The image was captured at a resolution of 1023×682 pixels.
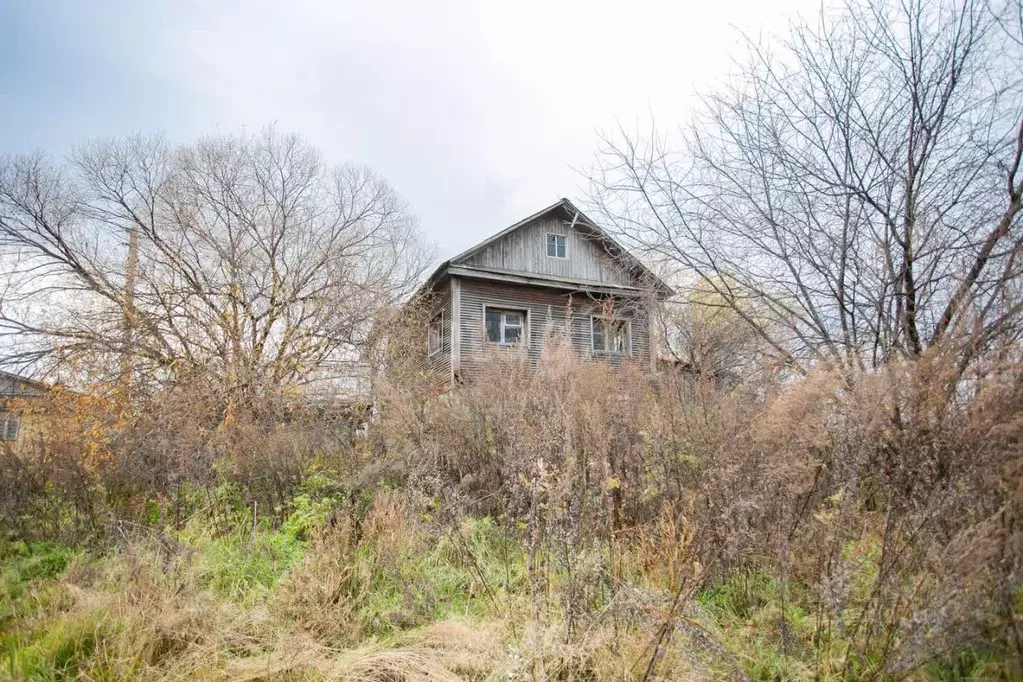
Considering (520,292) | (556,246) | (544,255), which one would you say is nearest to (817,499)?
(520,292)

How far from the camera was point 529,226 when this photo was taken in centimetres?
1803

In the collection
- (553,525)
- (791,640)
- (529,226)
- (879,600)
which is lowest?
(791,640)

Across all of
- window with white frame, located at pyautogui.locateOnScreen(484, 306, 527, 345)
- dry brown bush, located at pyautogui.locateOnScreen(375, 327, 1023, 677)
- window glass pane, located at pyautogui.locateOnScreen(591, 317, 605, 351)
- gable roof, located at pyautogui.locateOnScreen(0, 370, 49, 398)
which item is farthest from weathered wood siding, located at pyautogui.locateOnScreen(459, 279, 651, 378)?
dry brown bush, located at pyautogui.locateOnScreen(375, 327, 1023, 677)

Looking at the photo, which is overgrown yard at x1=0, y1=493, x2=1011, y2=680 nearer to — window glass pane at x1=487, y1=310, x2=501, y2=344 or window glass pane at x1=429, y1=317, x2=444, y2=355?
window glass pane at x1=487, y1=310, x2=501, y2=344

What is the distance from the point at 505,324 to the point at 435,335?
2.29 metres

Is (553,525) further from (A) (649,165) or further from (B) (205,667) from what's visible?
(A) (649,165)

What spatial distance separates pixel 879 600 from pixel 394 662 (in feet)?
7.30

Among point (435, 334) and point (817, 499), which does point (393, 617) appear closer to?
point (817, 499)

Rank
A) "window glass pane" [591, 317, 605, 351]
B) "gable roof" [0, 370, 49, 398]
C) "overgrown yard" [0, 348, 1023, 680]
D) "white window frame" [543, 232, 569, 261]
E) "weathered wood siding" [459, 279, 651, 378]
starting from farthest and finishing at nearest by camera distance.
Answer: "window glass pane" [591, 317, 605, 351]
"white window frame" [543, 232, 569, 261]
"weathered wood siding" [459, 279, 651, 378]
"gable roof" [0, 370, 49, 398]
"overgrown yard" [0, 348, 1023, 680]

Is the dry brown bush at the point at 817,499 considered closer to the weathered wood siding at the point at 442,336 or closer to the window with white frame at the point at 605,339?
the weathered wood siding at the point at 442,336

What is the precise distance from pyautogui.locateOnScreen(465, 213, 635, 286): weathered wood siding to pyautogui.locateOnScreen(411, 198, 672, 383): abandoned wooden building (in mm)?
30

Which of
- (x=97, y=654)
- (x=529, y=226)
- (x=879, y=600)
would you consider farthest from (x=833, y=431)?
(x=529, y=226)

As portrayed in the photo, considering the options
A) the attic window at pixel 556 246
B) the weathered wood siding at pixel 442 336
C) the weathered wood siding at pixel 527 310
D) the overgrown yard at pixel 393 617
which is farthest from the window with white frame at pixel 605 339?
the overgrown yard at pixel 393 617

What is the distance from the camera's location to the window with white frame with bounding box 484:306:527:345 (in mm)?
17156
